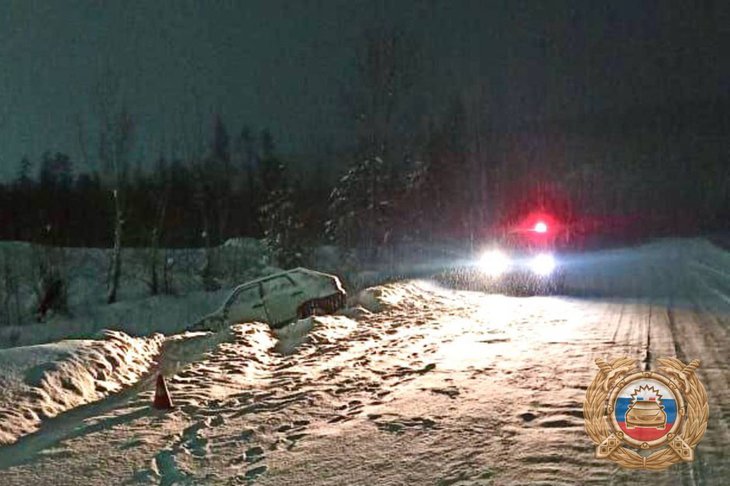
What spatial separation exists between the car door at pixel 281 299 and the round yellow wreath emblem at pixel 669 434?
356 inches

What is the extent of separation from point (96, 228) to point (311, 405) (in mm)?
69274

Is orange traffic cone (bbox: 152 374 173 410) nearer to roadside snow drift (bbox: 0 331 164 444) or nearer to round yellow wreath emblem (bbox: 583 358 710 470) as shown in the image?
roadside snow drift (bbox: 0 331 164 444)

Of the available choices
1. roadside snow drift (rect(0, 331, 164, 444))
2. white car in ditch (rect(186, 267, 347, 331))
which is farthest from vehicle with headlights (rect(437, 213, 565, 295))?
roadside snow drift (rect(0, 331, 164, 444))

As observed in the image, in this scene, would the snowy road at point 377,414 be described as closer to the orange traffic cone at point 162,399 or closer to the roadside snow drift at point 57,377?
the orange traffic cone at point 162,399

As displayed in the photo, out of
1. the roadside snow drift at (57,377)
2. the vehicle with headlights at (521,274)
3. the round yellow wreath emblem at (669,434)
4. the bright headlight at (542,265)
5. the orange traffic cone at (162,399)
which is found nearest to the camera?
the round yellow wreath emblem at (669,434)

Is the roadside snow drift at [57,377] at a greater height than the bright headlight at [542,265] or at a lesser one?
lesser

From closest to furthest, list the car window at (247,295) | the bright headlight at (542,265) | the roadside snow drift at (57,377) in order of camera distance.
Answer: the roadside snow drift at (57,377) < the car window at (247,295) < the bright headlight at (542,265)

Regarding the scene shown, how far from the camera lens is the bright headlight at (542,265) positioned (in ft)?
92.0

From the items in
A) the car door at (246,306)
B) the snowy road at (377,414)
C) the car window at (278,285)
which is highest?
the car window at (278,285)

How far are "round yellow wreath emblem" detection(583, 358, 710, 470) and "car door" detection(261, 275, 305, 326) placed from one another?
9048 millimetres

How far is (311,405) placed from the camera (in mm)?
7395

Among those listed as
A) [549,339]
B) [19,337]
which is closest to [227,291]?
[19,337]

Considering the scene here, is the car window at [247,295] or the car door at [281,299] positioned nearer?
the car door at [281,299]

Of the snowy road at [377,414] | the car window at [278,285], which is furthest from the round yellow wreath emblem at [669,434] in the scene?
the car window at [278,285]
